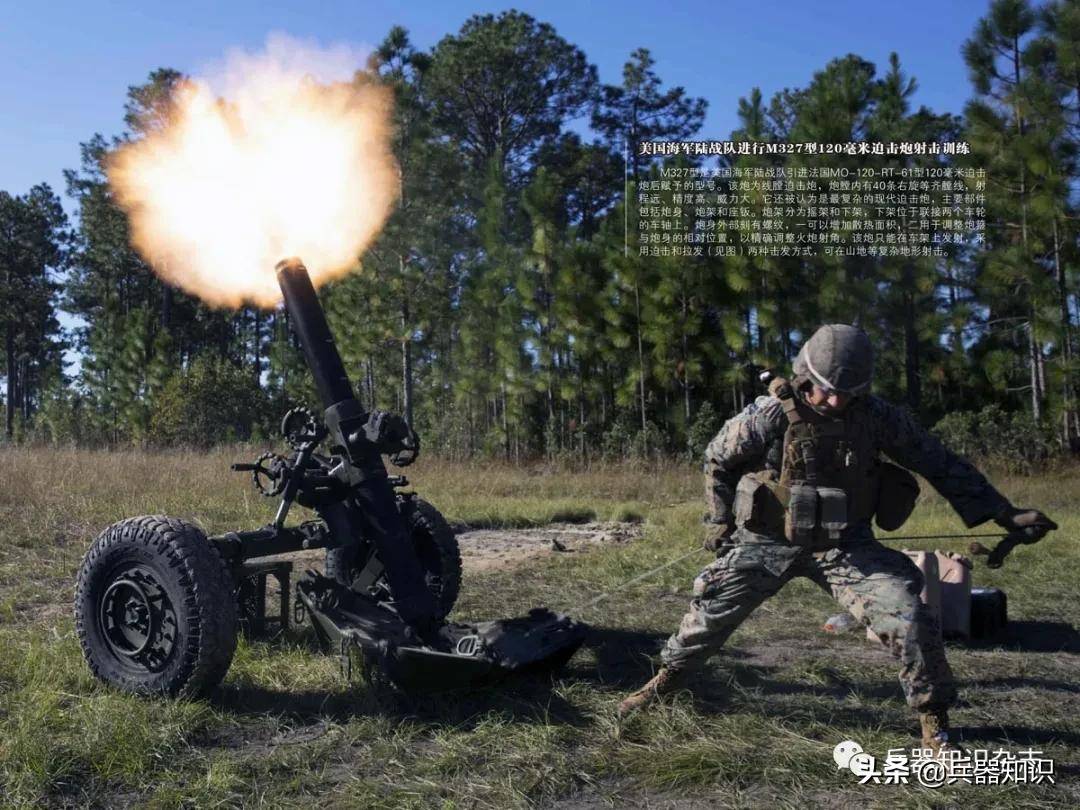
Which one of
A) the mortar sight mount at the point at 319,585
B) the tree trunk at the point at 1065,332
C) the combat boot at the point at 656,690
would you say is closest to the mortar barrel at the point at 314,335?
the mortar sight mount at the point at 319,585

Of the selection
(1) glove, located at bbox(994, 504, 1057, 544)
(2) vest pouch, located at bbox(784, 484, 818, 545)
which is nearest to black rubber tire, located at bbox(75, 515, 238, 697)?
(2) vest pouch, located at bbox(784, 484, 818, 545)

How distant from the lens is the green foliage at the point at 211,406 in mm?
29625

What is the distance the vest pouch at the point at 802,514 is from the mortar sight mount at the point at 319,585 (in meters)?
1.34

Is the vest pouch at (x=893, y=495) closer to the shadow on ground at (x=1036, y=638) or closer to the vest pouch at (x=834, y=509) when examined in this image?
the vest pouch at (x=834, y=509)

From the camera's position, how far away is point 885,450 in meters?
4.49

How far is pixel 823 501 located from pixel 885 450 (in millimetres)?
519

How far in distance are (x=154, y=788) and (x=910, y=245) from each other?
20.2 metres

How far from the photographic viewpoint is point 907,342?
23.5 m

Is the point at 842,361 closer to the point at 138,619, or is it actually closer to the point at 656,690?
the point at 656,690

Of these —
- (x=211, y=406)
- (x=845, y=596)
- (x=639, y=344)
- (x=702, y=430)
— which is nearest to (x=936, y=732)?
(x=845, y=596)

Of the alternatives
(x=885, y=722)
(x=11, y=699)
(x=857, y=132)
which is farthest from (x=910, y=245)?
(x=11, y=699)

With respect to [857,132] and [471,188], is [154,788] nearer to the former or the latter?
[857,132]

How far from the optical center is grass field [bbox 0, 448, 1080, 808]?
3.74m

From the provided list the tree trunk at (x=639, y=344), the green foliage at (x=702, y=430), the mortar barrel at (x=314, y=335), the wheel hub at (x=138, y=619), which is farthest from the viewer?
the tree trunk at (x=639, y=344)
